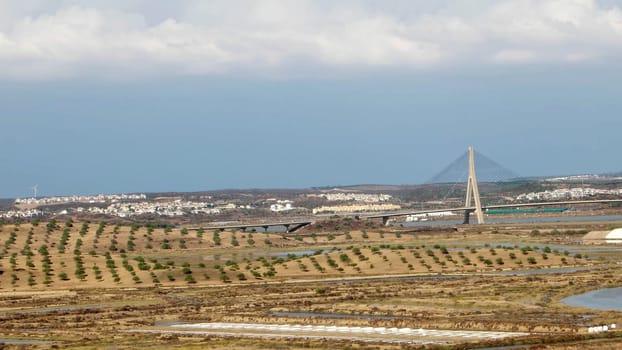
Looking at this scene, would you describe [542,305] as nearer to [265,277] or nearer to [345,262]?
[265,277]

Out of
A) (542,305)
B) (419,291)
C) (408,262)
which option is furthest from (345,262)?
(542,305)

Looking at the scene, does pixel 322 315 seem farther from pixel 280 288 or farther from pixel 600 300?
pixel 280 288

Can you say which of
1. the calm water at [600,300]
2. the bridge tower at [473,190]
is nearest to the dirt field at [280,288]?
the calm water at [600,300]

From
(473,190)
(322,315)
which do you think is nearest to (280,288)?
(322,315)

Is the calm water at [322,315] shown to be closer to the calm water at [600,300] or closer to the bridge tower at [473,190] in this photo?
the calm water at [600,300]

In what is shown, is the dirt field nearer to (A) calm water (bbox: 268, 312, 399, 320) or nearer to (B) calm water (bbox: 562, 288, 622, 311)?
(A) calm water (bbox: 268, 312, 399, 320)

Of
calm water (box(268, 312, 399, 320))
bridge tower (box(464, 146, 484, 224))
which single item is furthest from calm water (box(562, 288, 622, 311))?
bridge tower (box(464, 146, 484, 224))
